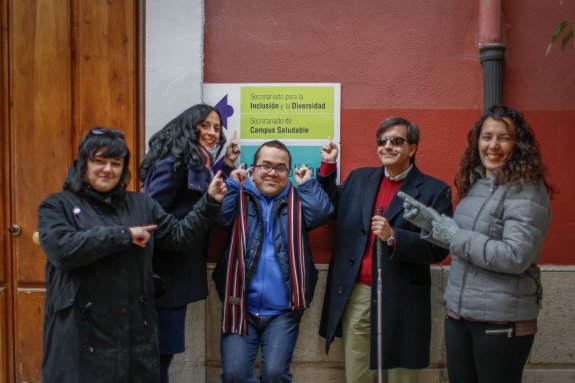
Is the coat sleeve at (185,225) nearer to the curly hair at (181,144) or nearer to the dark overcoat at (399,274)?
the curly hair at (181,144)

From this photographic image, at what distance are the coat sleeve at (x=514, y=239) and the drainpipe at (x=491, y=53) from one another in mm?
1254

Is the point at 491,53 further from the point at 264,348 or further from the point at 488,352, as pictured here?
the point at 264,348

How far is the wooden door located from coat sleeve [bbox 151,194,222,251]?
3.79 ft

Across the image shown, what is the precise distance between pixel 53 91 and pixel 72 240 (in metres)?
1.86

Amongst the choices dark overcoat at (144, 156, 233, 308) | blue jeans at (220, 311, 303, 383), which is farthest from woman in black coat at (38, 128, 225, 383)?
blue jeans at (220, 311, 303, 383)

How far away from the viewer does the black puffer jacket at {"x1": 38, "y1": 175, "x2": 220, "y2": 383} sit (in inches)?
105

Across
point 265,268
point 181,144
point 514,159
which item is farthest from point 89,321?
point 514,159

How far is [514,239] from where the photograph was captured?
2650 millimetres

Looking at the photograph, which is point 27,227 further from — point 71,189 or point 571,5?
point 571,5

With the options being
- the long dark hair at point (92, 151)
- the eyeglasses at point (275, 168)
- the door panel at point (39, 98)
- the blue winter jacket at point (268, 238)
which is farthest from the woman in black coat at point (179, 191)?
the door panel at point (39, 98)

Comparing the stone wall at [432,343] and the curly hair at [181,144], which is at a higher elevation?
the curly hair at [181,144]

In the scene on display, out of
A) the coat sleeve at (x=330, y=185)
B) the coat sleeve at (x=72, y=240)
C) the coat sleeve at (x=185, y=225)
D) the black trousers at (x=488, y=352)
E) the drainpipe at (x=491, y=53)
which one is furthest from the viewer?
the drainpipe at (x=491, y=53)

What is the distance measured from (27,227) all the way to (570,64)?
4.13 meters

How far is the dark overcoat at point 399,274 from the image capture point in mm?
3299
